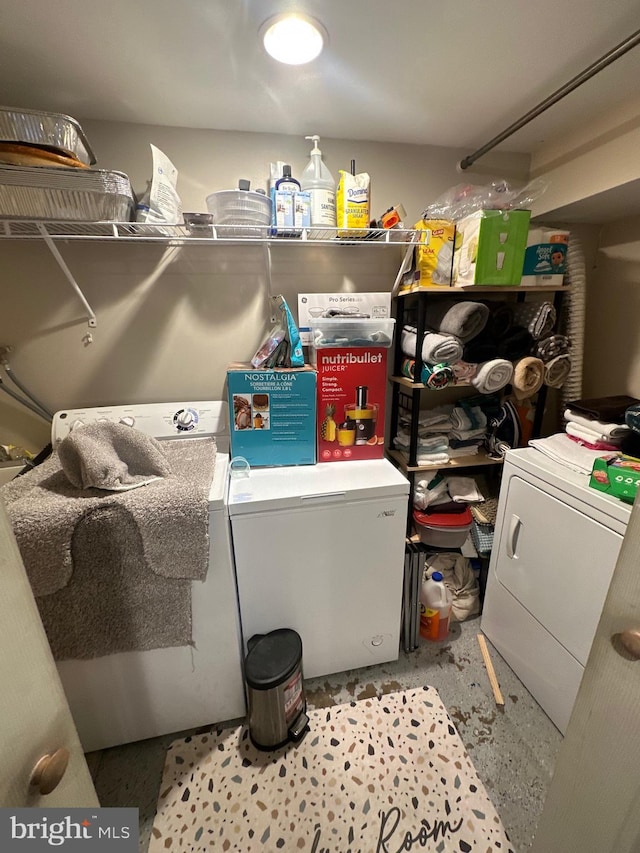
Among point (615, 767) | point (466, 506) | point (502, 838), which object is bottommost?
point (502, 838)

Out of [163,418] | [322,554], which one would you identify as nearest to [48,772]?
[322,554]

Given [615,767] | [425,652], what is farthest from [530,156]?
[425,652]

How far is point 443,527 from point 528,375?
780 mm

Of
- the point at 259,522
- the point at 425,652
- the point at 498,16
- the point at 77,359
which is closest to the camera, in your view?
the point at 498,16

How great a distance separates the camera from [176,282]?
151 cm

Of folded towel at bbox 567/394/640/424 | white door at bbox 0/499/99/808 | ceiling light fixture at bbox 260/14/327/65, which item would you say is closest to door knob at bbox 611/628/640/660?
white door at bbox 0/499/99/808

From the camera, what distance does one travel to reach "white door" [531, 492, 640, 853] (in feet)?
1.79

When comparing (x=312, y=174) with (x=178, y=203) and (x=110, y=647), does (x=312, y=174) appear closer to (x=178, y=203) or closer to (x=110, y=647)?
(x=178, y=203)

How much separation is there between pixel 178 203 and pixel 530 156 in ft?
5.37

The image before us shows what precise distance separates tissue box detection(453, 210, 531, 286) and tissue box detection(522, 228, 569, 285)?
0.14 metres

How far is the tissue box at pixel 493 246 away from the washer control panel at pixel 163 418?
1184 mm

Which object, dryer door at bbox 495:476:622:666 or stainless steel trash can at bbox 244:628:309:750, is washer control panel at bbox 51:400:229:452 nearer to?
stainless steel trash can at bbox 244:628:309:750

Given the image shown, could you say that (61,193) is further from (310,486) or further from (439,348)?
(439,348)

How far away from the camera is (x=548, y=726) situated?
1.33 metres
